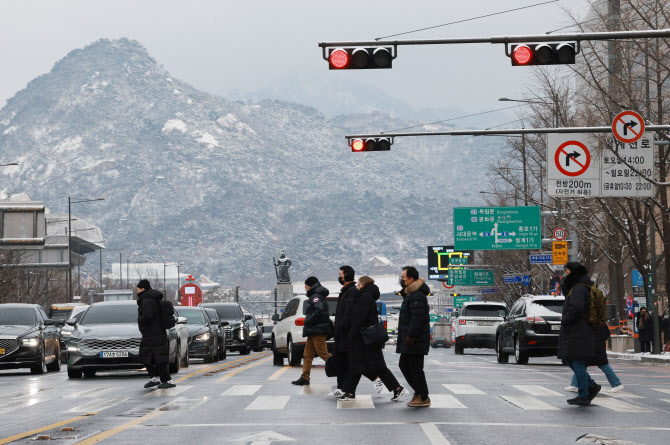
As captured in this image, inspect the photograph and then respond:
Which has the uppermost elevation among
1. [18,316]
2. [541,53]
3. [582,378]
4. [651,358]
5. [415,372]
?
[541,53]

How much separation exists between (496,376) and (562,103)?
27474mm

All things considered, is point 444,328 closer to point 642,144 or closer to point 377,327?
point 642,144

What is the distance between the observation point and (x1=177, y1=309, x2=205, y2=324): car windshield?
114 feet

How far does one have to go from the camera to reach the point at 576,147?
37469mm

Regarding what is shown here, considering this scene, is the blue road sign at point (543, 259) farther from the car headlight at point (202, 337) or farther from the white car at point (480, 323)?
the car headlight at point (202, 337)

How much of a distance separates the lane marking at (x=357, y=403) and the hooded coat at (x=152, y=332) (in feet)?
12.8

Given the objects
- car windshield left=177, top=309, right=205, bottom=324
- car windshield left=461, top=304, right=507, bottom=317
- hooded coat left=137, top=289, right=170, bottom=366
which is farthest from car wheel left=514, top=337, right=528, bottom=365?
hooded coat left=137, top=289, right=170, bottom=366

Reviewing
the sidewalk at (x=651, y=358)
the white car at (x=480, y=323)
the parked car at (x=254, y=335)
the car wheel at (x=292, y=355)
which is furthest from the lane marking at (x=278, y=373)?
the parked car at (x=254, y=335)

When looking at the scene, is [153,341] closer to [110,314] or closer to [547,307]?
[110,314]

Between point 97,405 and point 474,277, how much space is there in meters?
80.3

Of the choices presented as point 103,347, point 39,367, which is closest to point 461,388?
point 103,347

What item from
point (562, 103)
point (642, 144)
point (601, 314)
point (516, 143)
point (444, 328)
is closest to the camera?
point (601, 314)

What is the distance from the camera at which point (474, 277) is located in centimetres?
9556

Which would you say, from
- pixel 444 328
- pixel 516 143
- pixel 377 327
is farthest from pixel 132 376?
pixel 444 328
